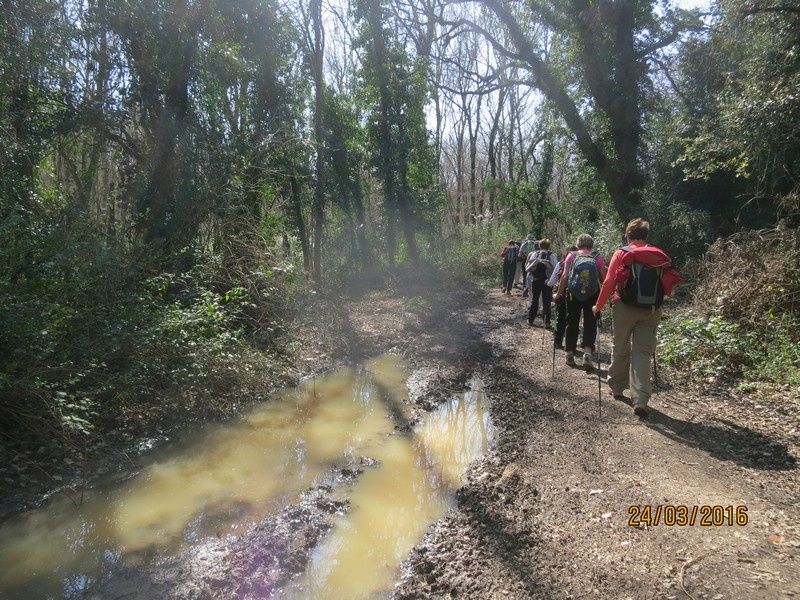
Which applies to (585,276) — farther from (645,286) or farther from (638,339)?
(645,286)

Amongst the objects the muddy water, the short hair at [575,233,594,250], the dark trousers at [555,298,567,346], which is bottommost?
the muddy water

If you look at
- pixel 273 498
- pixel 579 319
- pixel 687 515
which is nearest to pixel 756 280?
pixel 579 319

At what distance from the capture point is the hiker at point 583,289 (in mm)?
7020

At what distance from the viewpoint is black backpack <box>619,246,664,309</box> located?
5.14 m

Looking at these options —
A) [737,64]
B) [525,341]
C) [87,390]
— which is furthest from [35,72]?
[737,64]

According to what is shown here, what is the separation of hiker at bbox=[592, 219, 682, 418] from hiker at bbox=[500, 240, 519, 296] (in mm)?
11006

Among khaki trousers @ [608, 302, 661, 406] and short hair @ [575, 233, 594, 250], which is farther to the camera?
short hair @ [575, 233, 594, 250]

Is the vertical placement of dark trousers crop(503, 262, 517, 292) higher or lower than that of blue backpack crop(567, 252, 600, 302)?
lower

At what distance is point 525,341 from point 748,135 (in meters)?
5.38

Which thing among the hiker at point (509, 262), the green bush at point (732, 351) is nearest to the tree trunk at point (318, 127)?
the hiker at point (509, 262)

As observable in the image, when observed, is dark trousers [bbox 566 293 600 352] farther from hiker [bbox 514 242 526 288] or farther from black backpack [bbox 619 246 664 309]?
hiker [bbox 514 242 526 288]

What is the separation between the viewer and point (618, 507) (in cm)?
374

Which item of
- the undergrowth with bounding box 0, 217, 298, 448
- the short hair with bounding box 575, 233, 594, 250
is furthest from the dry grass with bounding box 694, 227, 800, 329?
the undergrowth with bounding box 0, 217, 298, 448

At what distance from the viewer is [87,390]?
5.37 metres
